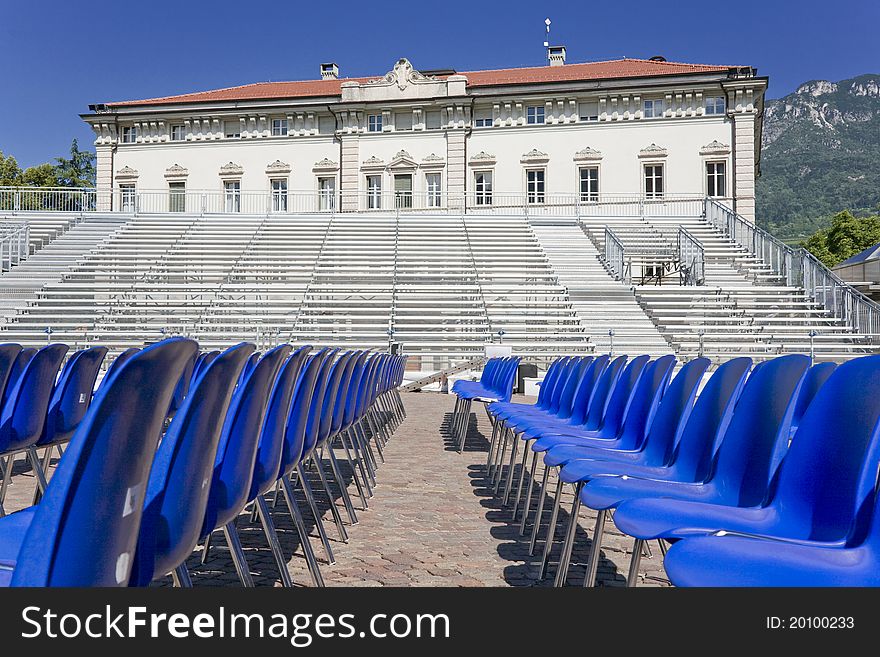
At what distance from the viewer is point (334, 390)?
435 cm

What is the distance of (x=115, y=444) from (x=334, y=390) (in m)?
3.27

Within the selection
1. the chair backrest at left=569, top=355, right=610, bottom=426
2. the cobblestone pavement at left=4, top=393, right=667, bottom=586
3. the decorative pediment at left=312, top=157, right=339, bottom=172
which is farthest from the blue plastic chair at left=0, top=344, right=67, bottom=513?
the decorative pediment at left=312, top=157, right=339, bottom=172

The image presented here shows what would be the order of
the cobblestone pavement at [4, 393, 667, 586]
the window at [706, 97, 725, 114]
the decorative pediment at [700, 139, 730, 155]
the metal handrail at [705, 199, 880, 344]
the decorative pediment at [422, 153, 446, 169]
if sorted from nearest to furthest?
1. the cobblestone pavement at [4, 393, 667, 586]
2. the metal handrail at [705, 199, 880, 344]
3. the decorative pediment at [700, 139, 730, 155]
4. the window at [706, 97, 725, 114]
5. the decorative pediment at [422, 153, 446, 169]

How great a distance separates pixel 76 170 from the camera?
6194cm

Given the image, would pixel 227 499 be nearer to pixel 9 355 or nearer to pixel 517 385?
pixel 9 355

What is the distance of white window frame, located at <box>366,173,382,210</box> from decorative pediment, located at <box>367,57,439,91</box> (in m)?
4.06

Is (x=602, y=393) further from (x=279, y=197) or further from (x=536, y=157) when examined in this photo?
(x=279, y=197)

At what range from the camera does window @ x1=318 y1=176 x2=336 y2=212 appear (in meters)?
34.5

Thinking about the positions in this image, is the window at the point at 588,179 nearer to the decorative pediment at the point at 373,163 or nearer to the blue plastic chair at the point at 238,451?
the decorative pediment at the point at 373,163

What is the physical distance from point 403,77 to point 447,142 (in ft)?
12.2

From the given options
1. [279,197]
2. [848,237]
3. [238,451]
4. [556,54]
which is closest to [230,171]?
[279,197]

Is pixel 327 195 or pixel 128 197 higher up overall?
pixel 327 195

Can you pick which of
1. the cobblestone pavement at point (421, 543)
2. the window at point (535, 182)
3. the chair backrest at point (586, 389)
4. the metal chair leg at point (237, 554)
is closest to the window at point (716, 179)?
the window at point (535, 182)

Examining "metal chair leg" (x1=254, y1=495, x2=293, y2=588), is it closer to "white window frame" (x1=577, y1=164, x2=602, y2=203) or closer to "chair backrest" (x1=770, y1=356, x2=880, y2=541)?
"chair backrest" (x1=770, y1=356, x2=880, y2=541)
